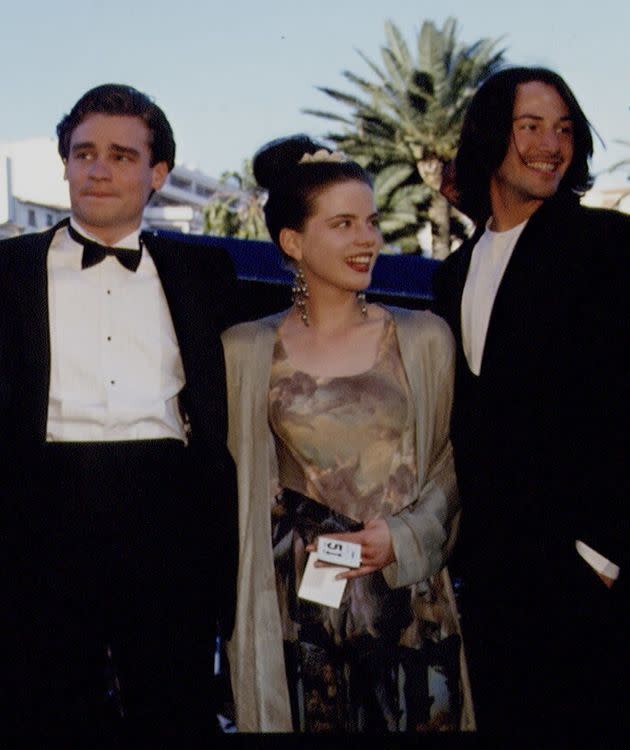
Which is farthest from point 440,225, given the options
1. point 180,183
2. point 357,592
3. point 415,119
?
point 180,183

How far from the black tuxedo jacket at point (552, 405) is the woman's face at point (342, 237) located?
37cm

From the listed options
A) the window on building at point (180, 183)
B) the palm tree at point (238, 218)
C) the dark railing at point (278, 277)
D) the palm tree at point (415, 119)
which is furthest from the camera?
the window on building at point (180, 183)

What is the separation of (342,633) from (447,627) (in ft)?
0.88

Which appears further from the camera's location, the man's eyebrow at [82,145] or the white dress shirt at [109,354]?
the man's eyebrow at [82,145]

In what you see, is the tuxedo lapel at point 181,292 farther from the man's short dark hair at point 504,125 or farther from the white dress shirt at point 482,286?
the man's short dark hair at point 504,125

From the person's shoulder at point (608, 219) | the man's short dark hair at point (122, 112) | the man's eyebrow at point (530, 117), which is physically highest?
the man's eyebrow at point (530, 117)

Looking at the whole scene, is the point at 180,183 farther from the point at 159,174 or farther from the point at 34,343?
→ the point at 34,343

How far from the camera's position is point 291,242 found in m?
2.81

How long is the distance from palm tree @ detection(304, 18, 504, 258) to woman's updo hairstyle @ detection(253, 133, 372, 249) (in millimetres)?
17291

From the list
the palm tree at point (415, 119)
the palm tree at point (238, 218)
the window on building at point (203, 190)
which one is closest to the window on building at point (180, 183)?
the window on building at point (203, 190)

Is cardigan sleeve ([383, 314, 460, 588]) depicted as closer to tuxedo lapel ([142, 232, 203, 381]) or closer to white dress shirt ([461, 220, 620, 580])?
white dress shirt ([461, 220, 620, 580])

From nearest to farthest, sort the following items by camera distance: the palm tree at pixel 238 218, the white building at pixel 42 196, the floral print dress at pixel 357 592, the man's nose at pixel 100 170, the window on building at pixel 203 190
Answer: the floral print dress at pixel 357 592
the man's nose at pixel 100 170
the palm tree at pixel 238 218
the white building at pixel 42 196
the window on building at pixel 203 190

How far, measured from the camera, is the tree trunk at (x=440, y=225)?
71.1ft

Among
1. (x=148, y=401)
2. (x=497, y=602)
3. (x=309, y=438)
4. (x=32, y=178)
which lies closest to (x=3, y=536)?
(x=148, y=401)
